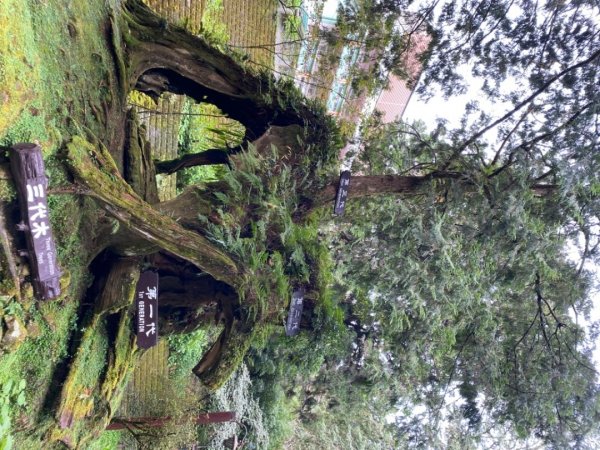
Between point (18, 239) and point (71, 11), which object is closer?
point (18, 239)

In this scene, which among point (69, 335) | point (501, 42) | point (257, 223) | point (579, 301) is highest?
point (501, 42)

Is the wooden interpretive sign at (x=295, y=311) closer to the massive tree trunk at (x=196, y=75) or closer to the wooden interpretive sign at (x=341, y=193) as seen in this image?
the wooden interpretive sign at (x=341, y=193)

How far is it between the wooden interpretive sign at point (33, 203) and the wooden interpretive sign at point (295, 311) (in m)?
2.59

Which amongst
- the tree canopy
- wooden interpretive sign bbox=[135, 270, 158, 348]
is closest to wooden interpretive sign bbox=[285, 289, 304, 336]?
the tree canopy

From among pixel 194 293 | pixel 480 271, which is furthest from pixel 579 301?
pixel 194 293

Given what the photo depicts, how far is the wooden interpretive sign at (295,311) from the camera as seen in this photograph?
17.2 ft

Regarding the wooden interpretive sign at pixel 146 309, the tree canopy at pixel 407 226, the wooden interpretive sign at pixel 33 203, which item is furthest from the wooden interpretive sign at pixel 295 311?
the wooden interpretive sign at pixel 33 203

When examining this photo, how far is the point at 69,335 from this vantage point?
4195 millimetres

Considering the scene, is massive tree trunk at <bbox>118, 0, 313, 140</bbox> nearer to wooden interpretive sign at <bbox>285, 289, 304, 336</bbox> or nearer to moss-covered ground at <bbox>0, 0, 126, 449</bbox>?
moss-covered ground at <bbox>0, 0, 126, 449</bbox>

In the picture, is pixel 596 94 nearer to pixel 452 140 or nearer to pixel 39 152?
pixel 452 140

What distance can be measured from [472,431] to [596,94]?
430cm

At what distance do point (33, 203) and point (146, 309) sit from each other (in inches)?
69.0

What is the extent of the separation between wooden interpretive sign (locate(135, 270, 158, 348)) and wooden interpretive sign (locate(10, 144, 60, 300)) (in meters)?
1.27

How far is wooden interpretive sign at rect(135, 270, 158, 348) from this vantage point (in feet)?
14.8
